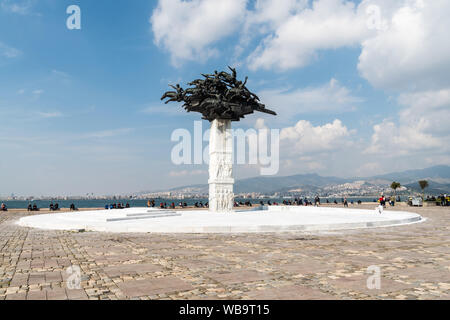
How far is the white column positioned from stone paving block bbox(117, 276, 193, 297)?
62.5 ft

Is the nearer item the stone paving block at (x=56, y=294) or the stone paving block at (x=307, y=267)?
the stone paving block at (x=56, y=294)

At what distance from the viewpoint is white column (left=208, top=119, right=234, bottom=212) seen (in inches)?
995

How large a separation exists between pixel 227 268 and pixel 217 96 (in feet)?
62.5

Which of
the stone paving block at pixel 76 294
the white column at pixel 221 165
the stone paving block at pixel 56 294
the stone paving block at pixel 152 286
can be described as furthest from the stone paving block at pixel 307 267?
the white column at pixel 221 165

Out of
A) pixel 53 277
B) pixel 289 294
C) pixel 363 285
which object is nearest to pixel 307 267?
pixel 363 285

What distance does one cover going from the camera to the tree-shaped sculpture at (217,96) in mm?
24891

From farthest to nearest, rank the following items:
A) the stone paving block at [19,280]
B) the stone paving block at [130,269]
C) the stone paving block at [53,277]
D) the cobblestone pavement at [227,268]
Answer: the stone paving block at [130,269] < the stone paving block at [53,277] < the stone paving block at [19,280] < the cobblestone pavement at [227,268]

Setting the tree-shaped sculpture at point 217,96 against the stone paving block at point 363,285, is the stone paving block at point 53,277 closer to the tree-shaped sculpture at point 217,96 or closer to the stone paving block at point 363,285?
the stone paving block at point 363,285

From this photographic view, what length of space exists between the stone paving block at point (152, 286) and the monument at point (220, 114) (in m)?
19.1

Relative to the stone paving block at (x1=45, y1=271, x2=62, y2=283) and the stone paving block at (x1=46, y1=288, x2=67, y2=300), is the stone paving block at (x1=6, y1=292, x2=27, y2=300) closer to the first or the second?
the stone paving block at (x1=46, y1=288, x2=67, y2=300)

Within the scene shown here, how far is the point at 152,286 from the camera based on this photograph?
5.74 meters

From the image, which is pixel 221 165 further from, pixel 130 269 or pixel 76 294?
pixel 76 294
